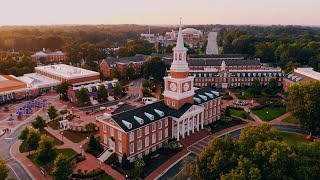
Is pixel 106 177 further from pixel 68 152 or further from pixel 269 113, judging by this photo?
pixel 269 113

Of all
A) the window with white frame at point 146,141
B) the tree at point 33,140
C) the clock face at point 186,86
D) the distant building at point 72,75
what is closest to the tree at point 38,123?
the tree at point 33,140

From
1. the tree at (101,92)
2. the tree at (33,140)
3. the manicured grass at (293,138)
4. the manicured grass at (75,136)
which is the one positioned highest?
the tree at (101,92)

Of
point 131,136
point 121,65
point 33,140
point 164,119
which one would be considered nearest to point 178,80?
point 164,119

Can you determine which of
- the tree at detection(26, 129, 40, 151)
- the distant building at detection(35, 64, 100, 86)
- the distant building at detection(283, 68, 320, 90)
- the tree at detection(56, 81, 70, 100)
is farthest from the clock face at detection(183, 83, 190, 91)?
the distant building at detection(35, 64, 100, 86)

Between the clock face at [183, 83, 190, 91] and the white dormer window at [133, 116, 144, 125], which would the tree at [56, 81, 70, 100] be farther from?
the white dormer window at [133, 116, 144, 125]

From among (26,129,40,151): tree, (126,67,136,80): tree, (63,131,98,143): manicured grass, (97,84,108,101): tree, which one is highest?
(126,67,136,80): tree

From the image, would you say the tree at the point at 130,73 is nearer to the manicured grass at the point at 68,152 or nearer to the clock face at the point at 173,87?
the clock face at the point at 173,87

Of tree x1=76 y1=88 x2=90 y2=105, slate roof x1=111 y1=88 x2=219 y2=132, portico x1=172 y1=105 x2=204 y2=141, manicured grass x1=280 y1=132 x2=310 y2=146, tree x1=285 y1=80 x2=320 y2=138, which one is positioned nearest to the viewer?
slate roof x1=111 y1=88 x2=219 y2=132

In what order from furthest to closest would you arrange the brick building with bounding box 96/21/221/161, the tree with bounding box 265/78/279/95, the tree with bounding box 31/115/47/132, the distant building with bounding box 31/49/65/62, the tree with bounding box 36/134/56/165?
the distant building with bounding box 31/49/65/62
the tree with bounding box 265/78/279/95
the tree with bounding box 31/115/47/132
the brick building with bounding box 96/21/221/161
the tree with bounding box 36/134/56/165
